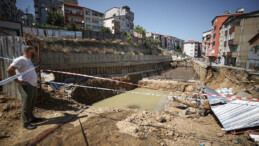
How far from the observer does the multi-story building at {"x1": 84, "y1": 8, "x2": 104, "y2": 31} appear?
108 feet

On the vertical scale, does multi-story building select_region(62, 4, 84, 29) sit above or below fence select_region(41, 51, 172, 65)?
above

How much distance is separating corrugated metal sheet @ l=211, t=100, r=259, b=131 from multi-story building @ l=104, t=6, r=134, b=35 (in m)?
38.8

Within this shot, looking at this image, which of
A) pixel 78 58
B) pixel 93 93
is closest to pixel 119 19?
pixel 78 58

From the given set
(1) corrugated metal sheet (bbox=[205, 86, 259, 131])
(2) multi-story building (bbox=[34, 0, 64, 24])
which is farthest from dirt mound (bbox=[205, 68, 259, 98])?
(2) multi-story building (bbox=[34, 0, 64, 24])

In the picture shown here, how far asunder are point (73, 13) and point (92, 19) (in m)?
5.18

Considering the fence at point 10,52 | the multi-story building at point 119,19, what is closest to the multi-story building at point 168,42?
the multi-story building at point 119,19

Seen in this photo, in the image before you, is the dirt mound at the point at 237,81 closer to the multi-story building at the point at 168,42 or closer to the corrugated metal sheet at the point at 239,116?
the corrugated metal sheet at the point at 239,116

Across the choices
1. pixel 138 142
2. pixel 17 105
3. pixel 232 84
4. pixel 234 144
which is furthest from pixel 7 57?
pixel 232 84

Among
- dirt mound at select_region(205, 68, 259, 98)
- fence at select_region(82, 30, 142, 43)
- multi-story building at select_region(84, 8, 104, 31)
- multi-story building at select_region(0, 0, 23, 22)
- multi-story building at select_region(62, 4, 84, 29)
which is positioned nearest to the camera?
dirt mound at select_region(205, 68, 259, 98)

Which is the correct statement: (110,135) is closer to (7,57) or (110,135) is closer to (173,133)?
(173,133)

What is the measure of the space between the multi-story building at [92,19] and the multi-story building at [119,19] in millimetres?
4854

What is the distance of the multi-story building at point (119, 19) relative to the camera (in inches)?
1544

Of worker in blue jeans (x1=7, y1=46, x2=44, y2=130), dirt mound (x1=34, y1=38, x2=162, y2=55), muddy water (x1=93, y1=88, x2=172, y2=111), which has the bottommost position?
muddy water (x1=93, y1=88, x2=172, y2=111)

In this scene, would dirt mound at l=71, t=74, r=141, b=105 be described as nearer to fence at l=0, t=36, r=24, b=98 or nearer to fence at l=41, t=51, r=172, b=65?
fence at l=41, t=51, r=172, b=65
